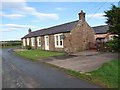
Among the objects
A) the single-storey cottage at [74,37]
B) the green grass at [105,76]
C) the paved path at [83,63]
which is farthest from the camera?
the single-storey cottage at [74,37]

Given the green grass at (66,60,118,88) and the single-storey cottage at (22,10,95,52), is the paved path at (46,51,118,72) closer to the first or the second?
the green grass at (66,60,118,88)

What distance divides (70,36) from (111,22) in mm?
11469

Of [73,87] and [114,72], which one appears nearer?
[73,87]

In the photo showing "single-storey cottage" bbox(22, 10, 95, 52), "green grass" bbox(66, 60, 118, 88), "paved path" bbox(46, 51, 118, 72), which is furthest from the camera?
"single-storey cottage" bbox(22, 10, 95, 52)

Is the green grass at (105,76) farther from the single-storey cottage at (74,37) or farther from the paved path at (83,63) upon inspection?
the single-storey cottage at (74,37)

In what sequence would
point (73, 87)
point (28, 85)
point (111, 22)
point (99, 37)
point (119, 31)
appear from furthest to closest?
point (99, 37) → point (111, 22) → point (119, 31) → point (28, 85) → point (73, 87)

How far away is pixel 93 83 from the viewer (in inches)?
413

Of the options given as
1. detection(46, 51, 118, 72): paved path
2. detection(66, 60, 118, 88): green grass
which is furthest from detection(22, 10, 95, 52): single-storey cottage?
detection(66, 60, 118, 88): green grass

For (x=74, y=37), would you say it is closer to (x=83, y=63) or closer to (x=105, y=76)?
(x=83, y=63)

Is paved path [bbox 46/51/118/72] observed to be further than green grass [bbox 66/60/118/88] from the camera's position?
Yes

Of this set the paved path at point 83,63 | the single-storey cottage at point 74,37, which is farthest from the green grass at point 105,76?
the single-storey cottage at point 74,37

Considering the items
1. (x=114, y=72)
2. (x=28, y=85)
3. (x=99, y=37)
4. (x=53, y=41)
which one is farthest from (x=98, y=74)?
(x=99, y=37)

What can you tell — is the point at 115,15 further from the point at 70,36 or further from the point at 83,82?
the point at 70,36

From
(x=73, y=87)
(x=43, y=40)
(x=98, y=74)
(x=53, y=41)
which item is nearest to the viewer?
(x=73, y=87)
